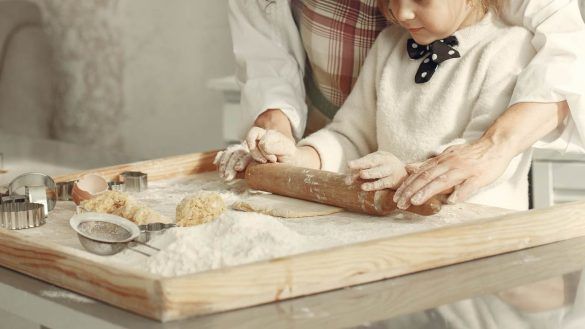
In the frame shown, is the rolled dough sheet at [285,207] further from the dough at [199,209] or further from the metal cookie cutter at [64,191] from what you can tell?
the metal cookie cutter at [64,191]

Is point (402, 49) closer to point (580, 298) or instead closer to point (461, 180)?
point (461, 180)

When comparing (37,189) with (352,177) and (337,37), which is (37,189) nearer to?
(352,177)

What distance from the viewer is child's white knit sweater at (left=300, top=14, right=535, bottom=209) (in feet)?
4.22

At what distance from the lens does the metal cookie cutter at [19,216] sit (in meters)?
1.09

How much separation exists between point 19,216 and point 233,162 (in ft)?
1.13

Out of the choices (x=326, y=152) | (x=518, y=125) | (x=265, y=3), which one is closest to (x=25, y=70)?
(x=265, y=3)

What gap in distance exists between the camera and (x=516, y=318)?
0.86 m

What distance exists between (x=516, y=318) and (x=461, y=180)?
0.98ft

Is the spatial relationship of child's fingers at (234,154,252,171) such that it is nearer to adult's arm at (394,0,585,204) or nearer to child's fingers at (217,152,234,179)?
child's fingers at (217,152,234,179)

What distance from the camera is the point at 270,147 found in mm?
1305

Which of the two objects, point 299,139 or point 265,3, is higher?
point 265,3

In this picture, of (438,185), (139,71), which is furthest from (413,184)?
(139,71)

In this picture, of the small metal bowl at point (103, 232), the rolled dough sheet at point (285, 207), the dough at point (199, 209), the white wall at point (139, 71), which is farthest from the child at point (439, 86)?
the white wall at point (139, 71)

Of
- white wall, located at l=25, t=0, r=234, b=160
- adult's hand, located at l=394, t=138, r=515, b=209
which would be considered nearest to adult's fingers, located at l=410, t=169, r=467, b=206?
adult's hand, located at l=394, t=138, r=515, b=209
